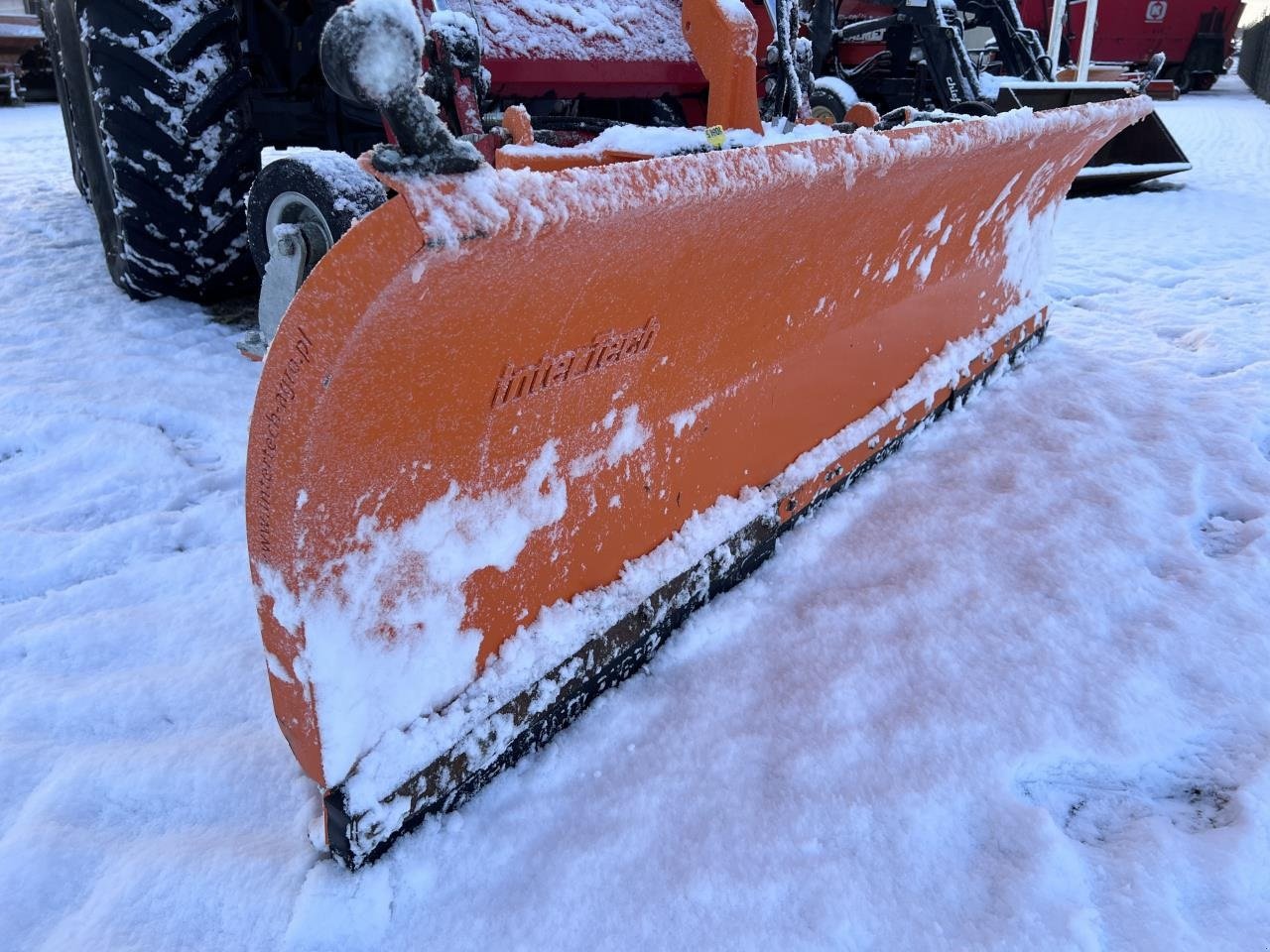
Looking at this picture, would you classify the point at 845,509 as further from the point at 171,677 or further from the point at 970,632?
the point at 171,677

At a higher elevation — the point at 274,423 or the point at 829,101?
the point at 829,101

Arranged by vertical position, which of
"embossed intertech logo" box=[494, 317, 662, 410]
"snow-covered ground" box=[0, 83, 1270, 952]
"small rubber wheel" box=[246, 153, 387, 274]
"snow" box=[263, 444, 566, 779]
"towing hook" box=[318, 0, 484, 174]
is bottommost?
"snow-covered ground" box=[0, 83, 1270, 952]

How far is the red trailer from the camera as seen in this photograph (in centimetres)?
1917

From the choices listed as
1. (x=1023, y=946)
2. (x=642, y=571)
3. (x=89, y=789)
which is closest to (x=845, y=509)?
(x=642, y=571)

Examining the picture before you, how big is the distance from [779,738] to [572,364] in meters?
0.76

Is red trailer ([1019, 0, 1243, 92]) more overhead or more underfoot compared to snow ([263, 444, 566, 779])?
more overhead

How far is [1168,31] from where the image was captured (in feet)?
64.3

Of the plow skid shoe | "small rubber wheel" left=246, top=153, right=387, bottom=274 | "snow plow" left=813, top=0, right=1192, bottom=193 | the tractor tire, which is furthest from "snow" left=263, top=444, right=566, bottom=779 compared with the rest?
"snow plow" left=813, top=0, right=1192, bottom=193

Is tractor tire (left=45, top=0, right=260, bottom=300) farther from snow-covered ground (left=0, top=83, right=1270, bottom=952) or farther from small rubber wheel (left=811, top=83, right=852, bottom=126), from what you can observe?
small rubber wheel (left=811, top=83, right=852, bottom=126)

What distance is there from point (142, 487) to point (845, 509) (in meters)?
1.95

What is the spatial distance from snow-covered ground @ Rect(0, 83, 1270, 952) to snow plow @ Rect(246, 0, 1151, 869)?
0.45 ft

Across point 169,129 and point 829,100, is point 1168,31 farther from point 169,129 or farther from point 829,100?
point 169,129

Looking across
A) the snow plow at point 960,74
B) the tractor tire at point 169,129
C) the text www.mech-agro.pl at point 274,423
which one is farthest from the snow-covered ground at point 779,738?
the snow plow at point 960,74

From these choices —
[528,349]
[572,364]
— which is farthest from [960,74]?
[528,349]
